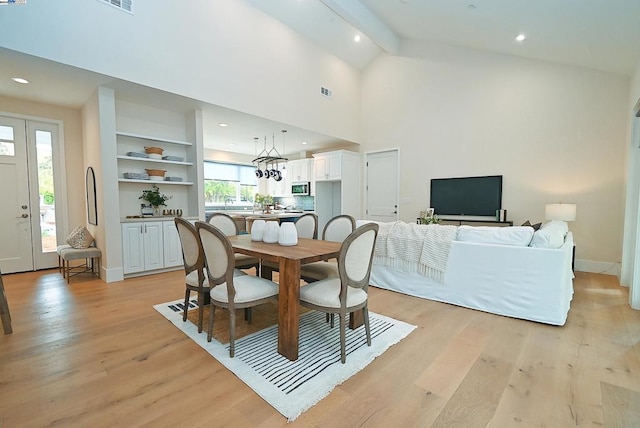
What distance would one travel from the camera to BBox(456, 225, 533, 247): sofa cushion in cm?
277

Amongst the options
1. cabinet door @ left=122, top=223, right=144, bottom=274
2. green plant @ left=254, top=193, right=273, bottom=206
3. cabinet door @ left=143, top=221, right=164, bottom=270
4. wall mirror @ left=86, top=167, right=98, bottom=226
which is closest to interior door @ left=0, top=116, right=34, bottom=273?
wall mirror @ left=86, top=167, right=98, bottom=226

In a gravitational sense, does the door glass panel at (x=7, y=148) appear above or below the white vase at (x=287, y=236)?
above

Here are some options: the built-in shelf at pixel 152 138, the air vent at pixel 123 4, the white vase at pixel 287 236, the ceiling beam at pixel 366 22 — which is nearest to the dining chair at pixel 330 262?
the white vase at pixel 287 236

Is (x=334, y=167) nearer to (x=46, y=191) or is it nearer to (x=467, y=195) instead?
(x=467, y=195)

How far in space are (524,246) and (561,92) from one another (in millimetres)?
3590

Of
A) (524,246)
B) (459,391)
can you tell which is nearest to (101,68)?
(459,391)

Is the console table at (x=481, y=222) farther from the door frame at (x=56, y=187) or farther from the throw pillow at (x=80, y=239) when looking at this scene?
the door frame at (x=56, y=187)

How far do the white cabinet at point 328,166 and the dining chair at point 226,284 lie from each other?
16.3ft

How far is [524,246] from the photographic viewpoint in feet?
8.97

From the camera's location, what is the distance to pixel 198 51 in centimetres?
414

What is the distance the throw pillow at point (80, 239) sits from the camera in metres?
4.13

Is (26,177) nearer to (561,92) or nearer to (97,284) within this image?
(97,284)

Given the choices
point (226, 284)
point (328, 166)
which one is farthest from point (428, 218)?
point (226, 284)

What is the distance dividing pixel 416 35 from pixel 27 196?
291 inches
